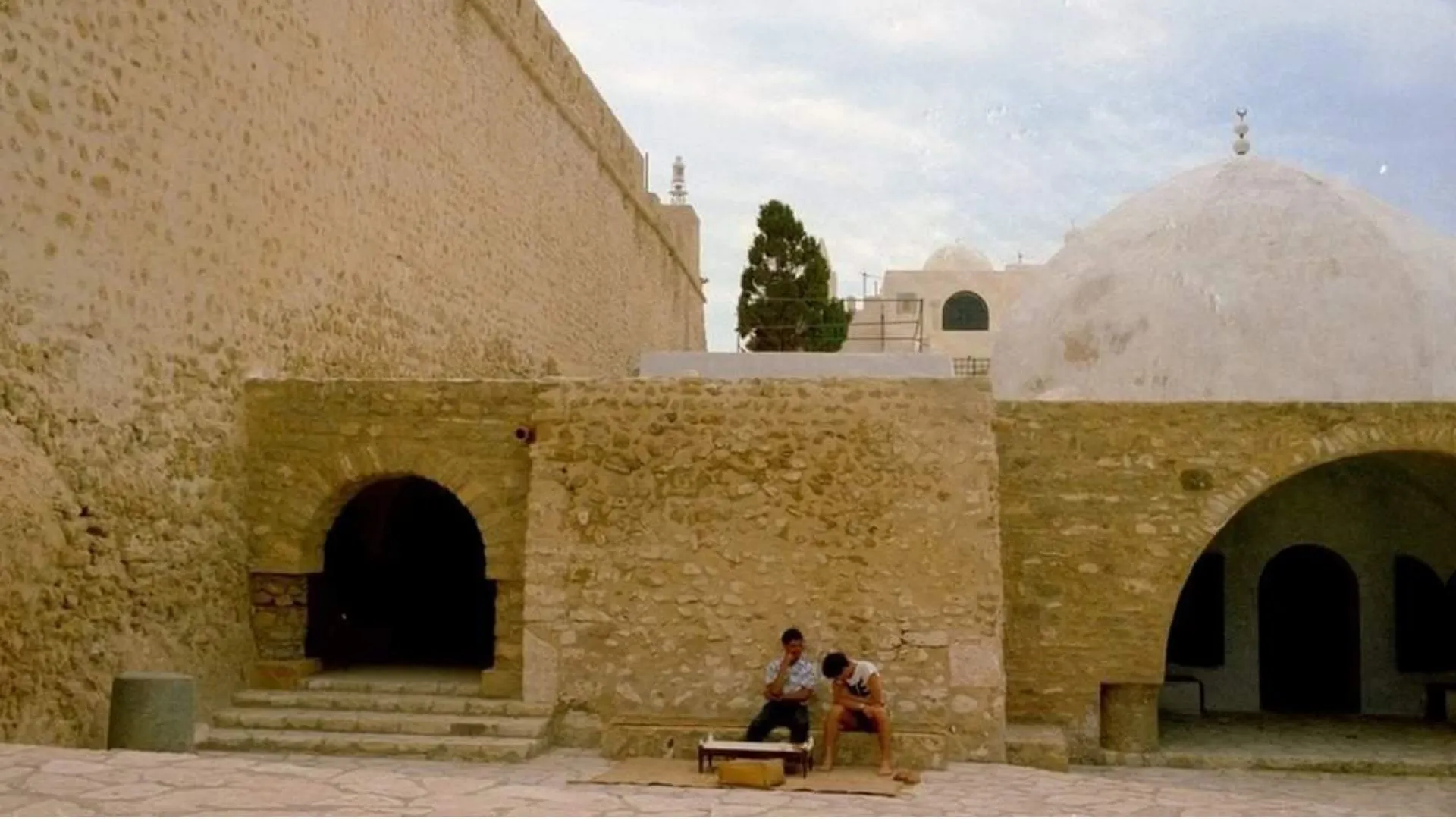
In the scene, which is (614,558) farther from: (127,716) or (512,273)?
(512,273)

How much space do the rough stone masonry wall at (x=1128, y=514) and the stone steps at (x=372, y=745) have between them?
12.4 ft

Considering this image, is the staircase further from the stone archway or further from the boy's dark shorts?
the boy's dark shorts

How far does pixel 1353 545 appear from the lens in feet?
42.2

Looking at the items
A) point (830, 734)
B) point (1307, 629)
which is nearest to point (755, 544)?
point (830, 734)

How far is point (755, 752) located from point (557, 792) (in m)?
2.03

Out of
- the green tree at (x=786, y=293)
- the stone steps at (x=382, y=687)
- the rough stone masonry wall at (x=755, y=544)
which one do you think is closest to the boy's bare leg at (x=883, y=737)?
the rough stone masonry wall at (x=755, y=544)

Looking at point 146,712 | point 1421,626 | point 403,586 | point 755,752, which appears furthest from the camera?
point 403,586

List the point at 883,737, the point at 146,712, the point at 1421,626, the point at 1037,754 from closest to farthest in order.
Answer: the point at 146,712, the point at 883,737, the point at 1037,754, the point at 1421,626

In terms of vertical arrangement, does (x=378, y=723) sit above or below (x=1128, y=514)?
below

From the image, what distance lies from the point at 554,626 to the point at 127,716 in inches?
114

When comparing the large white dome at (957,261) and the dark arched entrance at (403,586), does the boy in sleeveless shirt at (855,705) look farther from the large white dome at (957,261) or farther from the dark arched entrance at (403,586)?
the large white dome at (957,261)

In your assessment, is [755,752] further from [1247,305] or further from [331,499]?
[1247,305]

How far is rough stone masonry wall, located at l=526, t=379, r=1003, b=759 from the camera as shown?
9.28 meters

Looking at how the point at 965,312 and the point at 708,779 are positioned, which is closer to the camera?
the point at 708,779
